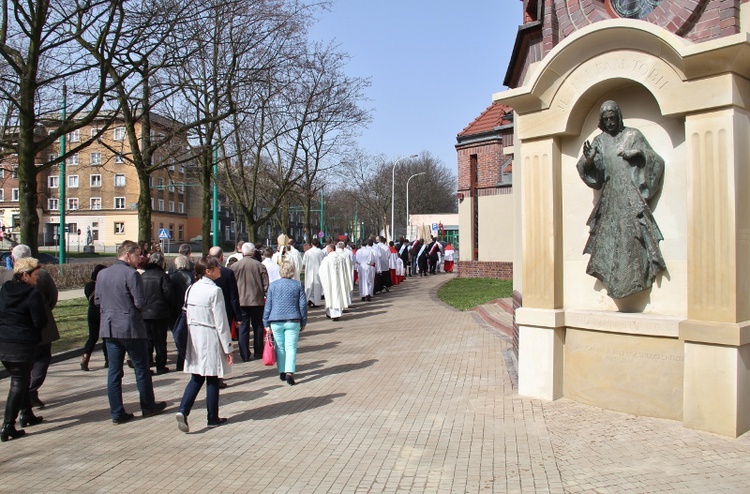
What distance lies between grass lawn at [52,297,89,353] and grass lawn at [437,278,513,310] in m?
8.79

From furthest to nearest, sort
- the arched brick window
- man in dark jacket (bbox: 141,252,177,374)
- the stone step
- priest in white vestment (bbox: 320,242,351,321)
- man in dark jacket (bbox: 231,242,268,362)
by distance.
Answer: priest in white vestment (bbox: 320,242,351,321) < the stone step < man in dark jacket (bbox: 231,242,268,362) < man in dark jacket (bbox: 141,252,177,374) < the arched brick window

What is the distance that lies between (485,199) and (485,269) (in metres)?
2.71

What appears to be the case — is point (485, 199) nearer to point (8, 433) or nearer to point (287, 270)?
point (287, 270)

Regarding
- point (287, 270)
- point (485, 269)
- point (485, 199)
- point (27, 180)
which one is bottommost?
point (485, 269)

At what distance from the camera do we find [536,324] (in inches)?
295

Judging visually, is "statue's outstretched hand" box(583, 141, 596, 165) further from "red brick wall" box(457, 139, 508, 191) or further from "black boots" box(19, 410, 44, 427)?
"red brick wall" box(457, 139, 508, 191)

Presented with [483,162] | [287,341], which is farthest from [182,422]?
[483,162]

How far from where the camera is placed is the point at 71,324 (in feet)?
48.0

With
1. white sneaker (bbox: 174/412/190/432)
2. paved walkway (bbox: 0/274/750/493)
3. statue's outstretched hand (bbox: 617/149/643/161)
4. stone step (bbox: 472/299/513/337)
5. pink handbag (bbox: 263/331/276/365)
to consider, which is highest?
statue's outstretched hand (bbox: 617/149/643/161)

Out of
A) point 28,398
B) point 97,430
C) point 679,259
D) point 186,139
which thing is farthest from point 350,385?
point 186,139

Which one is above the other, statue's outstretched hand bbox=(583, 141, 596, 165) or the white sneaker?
statue's outstretched hand bbox=(583, 141, 596, 165)

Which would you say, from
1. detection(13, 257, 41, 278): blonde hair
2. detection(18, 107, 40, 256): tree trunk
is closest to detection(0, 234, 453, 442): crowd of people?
detection(13, 257, 41, 278): blonde hair

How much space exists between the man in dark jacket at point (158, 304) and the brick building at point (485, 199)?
1579cm

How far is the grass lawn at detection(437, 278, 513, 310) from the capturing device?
58.0ft
